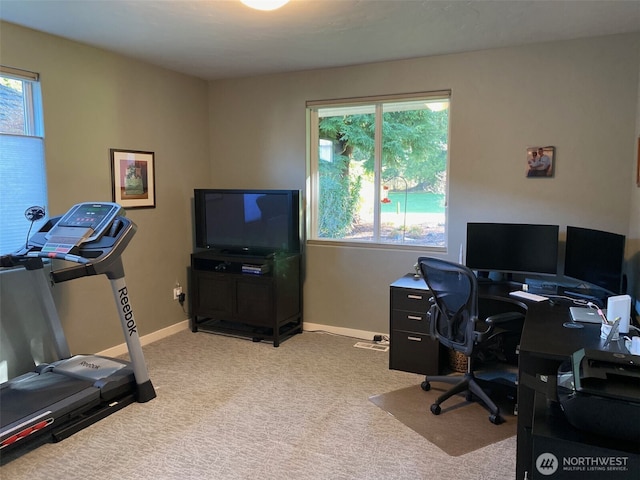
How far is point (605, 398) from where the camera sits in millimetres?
1401

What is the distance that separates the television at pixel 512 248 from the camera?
3359 mm

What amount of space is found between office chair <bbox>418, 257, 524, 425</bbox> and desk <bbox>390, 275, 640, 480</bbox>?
279mm

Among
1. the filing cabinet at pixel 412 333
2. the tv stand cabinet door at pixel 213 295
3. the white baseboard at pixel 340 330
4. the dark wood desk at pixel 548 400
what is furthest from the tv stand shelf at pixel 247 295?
the dark wood desk at pixel 548 400

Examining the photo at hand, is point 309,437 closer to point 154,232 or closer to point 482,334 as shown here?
point 482,334

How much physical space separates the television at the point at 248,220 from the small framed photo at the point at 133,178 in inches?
20.5

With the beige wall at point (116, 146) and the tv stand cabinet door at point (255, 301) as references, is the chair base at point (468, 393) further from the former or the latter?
the beige wall at point (116, 146)

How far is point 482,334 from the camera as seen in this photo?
109 inches

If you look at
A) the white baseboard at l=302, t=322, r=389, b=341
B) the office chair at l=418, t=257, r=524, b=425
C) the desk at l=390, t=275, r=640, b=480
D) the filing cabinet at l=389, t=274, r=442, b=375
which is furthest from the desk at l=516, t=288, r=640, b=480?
the white baseboard at l=302, t=322, r=389, b=341

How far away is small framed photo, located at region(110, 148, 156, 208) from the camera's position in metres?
3.81

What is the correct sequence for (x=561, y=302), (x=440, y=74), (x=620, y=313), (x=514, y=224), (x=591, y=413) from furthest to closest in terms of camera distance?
(x=440, y=74)
(x=514, y=224)
(x=561, y=302)
(x=620, y=313)
(x=591, y=413)

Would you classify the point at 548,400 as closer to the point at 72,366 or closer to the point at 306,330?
the point at 72,366

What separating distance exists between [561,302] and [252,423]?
6.87ft

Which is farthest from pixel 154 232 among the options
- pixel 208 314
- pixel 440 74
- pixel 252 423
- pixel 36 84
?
pixel 440 74

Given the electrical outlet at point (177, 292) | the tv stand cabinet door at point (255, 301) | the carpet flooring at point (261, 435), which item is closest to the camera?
the carpet flooring at point (261, 435)
